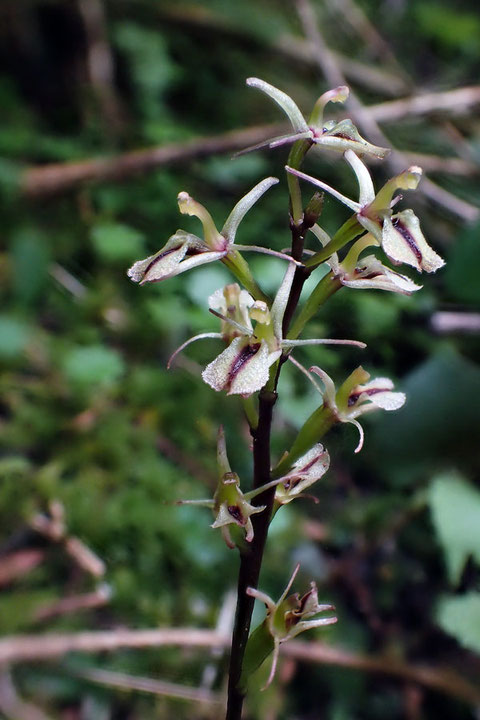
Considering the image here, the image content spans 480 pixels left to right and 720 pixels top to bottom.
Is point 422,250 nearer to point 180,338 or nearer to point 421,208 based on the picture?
point 180,338

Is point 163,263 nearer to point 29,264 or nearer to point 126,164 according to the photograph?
point 29,264

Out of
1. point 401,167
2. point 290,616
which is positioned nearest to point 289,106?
point 290,616

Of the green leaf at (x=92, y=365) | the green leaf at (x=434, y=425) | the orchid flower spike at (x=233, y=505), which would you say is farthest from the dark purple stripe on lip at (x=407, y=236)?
the green leaf at (x=92, y=365)

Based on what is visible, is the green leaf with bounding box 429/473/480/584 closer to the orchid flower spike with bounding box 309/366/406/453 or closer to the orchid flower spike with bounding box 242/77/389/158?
the orchid flower spike with bounding box 309/366/406/453

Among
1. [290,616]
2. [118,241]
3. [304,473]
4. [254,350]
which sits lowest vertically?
[118,241]

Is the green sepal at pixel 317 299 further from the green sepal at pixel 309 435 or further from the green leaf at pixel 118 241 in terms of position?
the green leaf at pixel 118 241

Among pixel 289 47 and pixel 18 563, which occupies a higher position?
pixel 289 47
